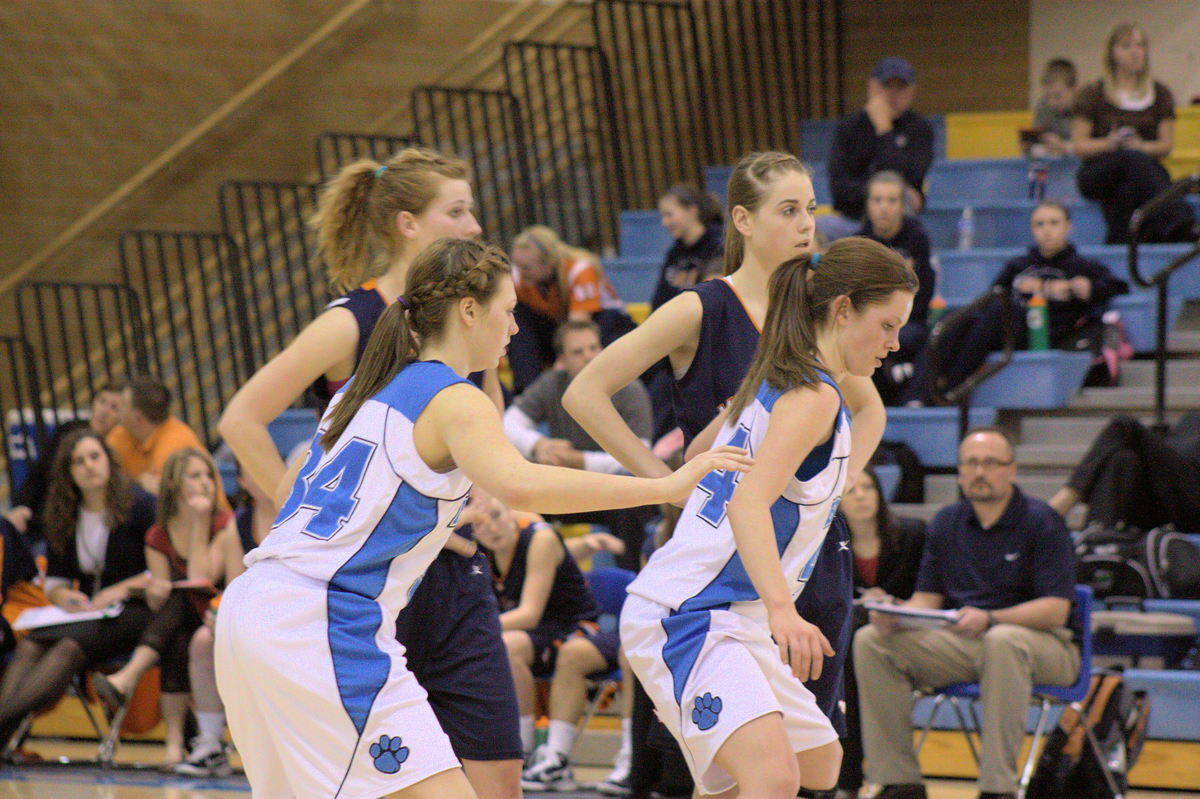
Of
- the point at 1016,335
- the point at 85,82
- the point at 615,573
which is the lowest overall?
the point at 615,573

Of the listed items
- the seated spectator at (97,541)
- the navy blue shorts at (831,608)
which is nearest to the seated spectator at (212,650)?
the seated spectator at (97,541)

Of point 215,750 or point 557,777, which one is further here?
point 215,750

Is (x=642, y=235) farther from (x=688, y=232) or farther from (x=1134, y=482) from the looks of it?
(x=1134, y=482)

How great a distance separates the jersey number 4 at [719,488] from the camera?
102 inches

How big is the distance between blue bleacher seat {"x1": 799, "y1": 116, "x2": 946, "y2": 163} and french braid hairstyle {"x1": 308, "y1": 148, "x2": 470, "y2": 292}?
6192mm

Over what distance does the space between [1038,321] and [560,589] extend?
274cm

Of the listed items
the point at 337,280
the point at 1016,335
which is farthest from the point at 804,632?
the point at 1016,335

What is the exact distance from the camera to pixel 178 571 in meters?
6.04

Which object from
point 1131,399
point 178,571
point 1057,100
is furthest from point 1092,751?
point 1057,100

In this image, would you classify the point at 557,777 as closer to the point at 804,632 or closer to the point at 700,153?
the point at 804,632

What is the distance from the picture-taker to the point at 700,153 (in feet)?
31.4

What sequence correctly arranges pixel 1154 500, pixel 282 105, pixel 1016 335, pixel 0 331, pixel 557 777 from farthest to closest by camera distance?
pixel 282 105
pixel 0 331
pixel 1016 335
pixel 1154 500
pixel 557 777

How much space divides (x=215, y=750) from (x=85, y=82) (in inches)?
214

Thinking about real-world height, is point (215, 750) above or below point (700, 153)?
below
